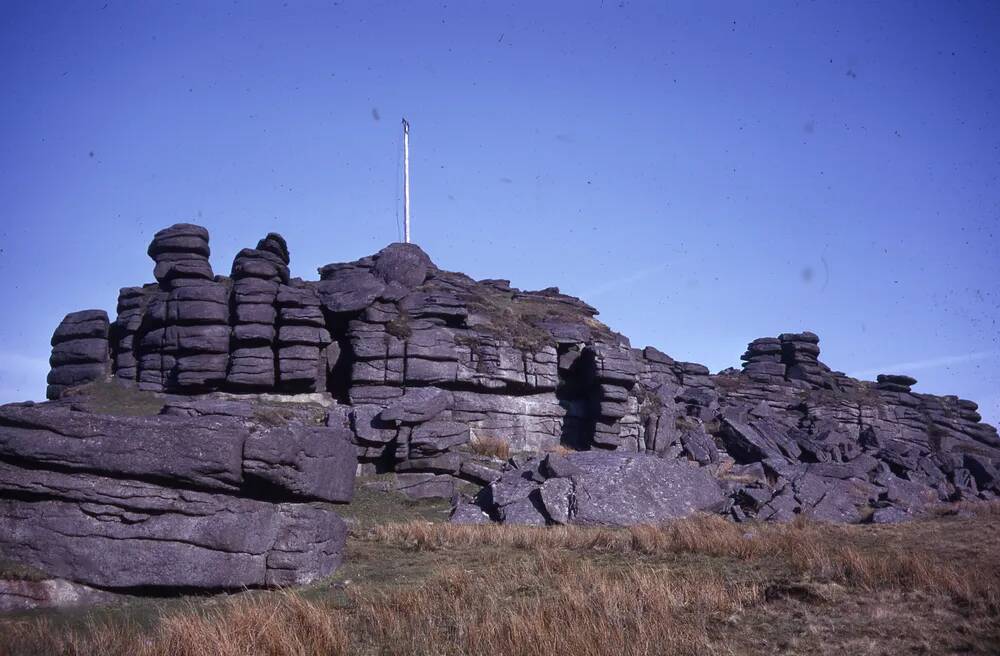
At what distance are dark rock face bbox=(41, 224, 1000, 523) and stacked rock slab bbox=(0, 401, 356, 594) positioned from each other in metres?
13.9

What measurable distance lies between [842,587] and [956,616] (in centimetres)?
168

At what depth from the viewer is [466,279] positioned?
4509cm

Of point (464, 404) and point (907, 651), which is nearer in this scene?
point (907, 651)

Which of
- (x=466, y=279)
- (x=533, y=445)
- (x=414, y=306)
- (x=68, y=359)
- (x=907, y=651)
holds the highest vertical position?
(x=466, y=279)

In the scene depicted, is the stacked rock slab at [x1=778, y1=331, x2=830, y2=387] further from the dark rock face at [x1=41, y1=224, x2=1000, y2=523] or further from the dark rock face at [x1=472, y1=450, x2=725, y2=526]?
the dark rock face at [x1=472, y1=450, x2=725, y2=526]

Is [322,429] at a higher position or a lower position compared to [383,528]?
higher

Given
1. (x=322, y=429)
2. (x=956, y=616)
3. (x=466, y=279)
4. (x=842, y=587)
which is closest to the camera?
(x=956, y=616)

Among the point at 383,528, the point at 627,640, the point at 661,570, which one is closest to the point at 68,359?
the point at 383,528

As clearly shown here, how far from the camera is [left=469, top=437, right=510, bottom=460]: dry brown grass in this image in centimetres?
3225

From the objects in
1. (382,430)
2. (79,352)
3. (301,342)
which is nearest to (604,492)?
(382,430)

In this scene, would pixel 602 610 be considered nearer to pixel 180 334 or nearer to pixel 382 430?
pixel 382 430

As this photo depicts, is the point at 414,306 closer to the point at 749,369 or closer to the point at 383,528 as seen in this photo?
the point at 383,528

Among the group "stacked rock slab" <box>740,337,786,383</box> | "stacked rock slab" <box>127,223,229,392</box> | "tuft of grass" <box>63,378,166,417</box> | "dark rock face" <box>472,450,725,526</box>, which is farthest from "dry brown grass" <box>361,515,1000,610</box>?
"stacked rock slab" <box>740,337,786,383</box>

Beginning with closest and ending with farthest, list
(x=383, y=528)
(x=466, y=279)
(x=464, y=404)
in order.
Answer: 1. (x=383, y=528)
2. (x=464, y=404)
3. (x=466, y=279)
